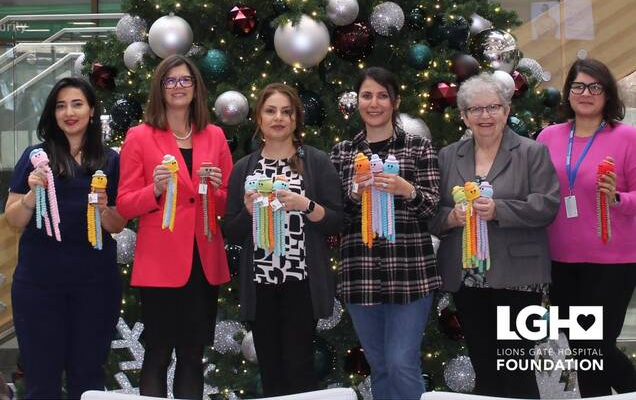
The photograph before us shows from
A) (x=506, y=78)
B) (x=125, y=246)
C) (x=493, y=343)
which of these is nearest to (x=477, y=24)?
(x=506, y=78)

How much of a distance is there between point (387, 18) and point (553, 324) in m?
1.85

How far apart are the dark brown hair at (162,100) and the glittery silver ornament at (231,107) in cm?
81

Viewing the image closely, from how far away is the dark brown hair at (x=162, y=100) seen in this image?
3303 mm

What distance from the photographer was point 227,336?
441cm

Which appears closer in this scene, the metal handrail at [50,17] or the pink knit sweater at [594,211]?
the pink knit sweater at [594,211]

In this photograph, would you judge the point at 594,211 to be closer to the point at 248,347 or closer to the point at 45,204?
the point at 248,347

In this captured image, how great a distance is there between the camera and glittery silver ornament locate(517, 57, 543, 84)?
4.82m

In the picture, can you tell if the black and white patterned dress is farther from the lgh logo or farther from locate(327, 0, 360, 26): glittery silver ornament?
locate(327, 0, 360, 26): glittery silver ornament

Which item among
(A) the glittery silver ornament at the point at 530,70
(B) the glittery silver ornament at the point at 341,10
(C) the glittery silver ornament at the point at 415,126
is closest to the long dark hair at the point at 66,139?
(B) the glittery silver ornament at the point at 341,10

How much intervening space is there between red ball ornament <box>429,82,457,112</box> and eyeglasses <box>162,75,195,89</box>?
150 centimetres

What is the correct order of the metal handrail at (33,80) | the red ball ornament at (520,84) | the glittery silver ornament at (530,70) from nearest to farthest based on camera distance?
the red ball ornament at (520,84)
the glittery silver ornament at (530,70)
the metal handrail at (33,80)

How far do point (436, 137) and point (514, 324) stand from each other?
1.63 metres

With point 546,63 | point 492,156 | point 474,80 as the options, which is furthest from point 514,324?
point 546,63

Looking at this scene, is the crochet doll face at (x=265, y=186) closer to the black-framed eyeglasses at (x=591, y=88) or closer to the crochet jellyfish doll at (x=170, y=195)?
the crochet jellyfish doll at (x=170, y=195)
